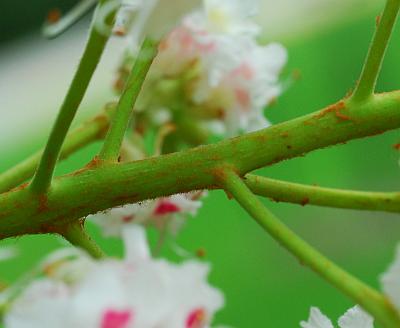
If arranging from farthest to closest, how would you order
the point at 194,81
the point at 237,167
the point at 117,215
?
the point at 194,81 → the point at 117,215 → the point at 237,167

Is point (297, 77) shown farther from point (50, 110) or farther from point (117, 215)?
point (50, 110)

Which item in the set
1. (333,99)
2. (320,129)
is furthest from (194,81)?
(333,99)

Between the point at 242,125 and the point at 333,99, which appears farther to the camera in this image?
the point at 333,99

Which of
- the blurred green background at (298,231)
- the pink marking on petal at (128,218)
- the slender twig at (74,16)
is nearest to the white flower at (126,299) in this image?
the slender twig at (74,16)

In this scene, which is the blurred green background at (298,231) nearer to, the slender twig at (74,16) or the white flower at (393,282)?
the slender twig at (74,16)

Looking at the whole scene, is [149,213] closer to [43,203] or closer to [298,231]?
[43,203]

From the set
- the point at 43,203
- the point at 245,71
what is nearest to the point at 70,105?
the point at 43,203
